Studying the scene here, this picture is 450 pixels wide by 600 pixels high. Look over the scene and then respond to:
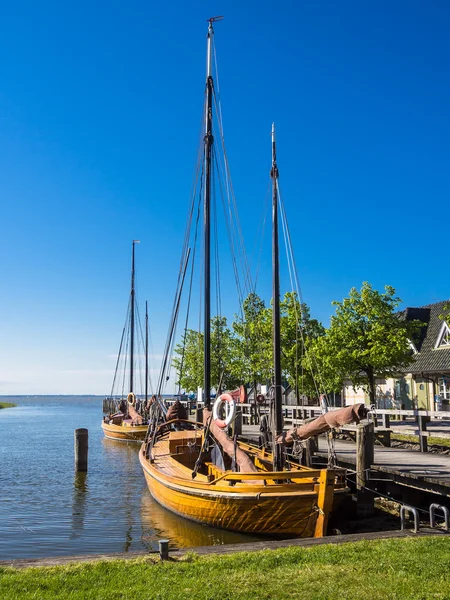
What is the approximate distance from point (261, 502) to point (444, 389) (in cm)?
2689

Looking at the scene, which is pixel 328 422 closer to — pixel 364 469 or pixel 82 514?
pixel 364 469

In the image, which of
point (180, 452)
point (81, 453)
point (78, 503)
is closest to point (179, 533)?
point (180, 452)

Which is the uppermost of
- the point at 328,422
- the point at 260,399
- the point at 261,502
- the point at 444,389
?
the point at 444,389

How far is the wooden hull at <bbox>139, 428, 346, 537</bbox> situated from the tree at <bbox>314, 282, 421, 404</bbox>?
17.8m

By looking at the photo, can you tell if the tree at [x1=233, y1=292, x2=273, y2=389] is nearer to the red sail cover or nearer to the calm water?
the calm water

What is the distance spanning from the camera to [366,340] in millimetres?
31875

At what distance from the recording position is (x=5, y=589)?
6.93 metres

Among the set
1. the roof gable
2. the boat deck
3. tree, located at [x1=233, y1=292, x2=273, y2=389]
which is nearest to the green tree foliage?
tree, located at [x1=233, y1=292, x2=273, y2=389]

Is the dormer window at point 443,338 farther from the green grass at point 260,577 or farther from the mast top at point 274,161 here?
the green grass at point 260,577

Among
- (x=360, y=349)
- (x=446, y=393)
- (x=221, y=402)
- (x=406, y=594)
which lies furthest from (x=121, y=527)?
(x=446, y=393)

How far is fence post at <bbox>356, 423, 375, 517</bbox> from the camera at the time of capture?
14.7 m

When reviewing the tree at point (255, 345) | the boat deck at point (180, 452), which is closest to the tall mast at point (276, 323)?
the boat deck at point (180, 452)

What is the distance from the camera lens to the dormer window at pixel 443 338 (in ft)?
119

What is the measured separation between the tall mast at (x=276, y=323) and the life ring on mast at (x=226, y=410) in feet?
4.31
